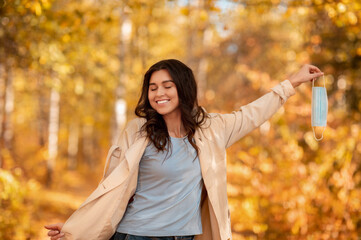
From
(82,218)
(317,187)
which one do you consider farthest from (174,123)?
(317,187)

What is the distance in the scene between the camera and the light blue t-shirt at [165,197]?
2.47 meters

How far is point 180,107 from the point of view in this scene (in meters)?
2.77

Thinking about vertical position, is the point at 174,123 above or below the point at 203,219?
above

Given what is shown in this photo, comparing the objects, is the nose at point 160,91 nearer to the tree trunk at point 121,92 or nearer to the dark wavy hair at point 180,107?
the dark wavy hair at point 180,107

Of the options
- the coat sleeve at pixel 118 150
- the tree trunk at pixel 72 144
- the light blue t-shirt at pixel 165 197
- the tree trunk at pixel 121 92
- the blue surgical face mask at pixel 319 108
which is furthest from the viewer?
the tree trunk at pixel 72 144

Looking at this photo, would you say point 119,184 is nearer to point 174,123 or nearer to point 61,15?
point 174,123

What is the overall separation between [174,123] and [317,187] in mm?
3994

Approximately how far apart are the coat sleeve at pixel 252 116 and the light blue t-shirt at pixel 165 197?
1.09 feet

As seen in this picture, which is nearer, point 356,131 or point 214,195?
point 214,195

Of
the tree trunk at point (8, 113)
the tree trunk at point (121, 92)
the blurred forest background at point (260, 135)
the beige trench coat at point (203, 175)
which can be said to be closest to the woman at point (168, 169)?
the beige trench coat at point (203, 175)

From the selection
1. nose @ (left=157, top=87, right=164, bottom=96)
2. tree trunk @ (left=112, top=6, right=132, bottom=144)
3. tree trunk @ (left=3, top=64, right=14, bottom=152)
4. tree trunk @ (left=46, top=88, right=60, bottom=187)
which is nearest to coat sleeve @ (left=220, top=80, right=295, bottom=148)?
nose @ (left=157, top=87, right=164, bottom=96)

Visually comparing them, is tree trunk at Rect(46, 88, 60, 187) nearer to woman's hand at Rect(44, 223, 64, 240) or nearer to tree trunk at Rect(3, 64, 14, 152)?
tree trunk at Rect(3, 64, 14, 152)

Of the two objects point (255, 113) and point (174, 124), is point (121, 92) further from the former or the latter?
point (255, 113)

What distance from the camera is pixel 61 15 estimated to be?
4.91 meters
